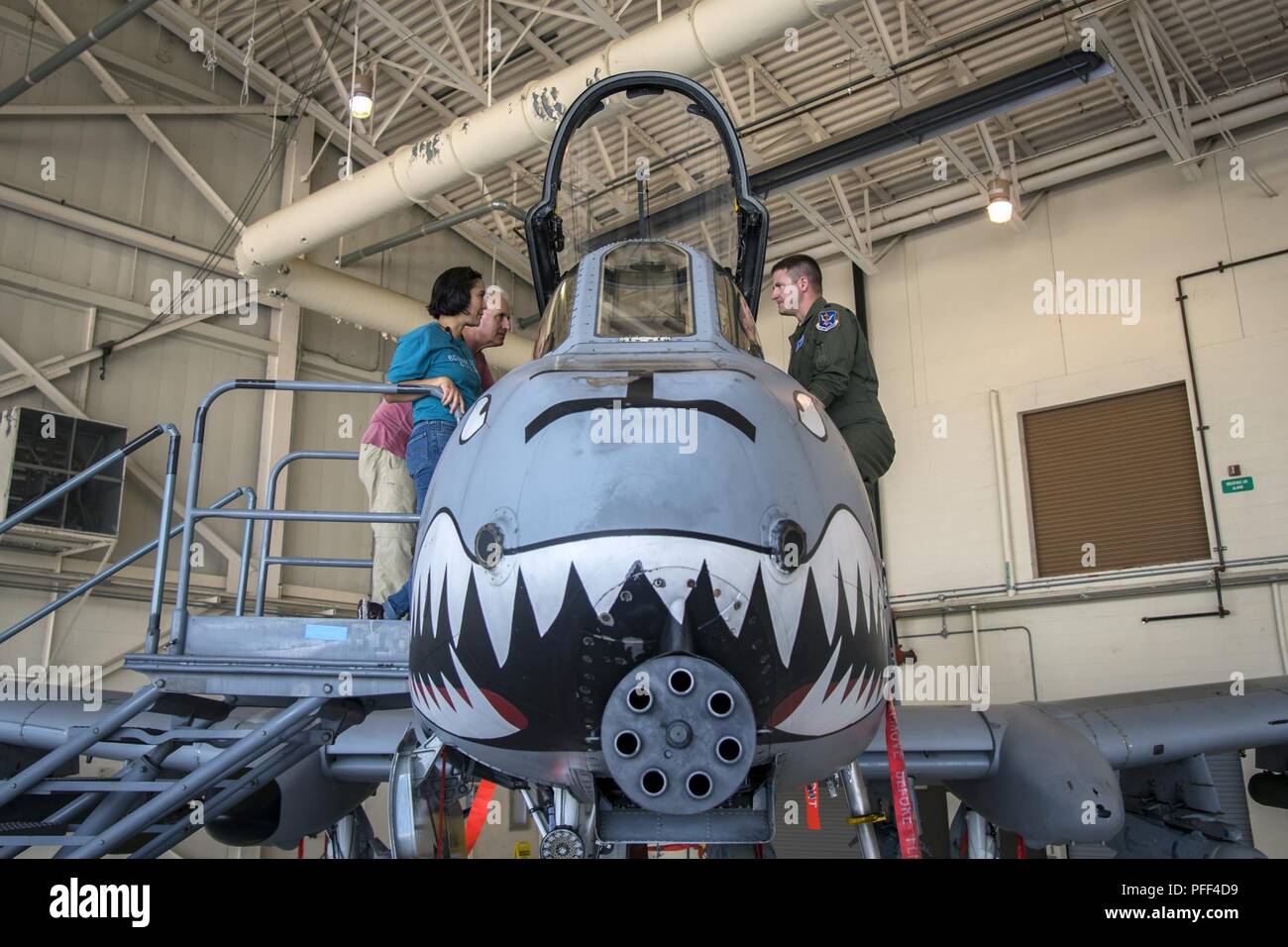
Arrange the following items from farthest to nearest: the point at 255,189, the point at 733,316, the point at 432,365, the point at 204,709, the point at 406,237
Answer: the point at 406,237 → the point at 255,189 → the point at 204,709 → the point at 432,365 → the point at 733,316

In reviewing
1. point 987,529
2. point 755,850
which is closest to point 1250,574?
point 987,529

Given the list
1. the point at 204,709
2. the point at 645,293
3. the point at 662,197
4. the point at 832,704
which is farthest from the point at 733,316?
the point at 204,709

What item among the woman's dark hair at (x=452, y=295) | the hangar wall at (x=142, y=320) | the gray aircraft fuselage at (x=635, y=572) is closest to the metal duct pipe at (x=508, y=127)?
the hangar wall at (x=142, y=320)

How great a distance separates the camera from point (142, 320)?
1411 centimetres

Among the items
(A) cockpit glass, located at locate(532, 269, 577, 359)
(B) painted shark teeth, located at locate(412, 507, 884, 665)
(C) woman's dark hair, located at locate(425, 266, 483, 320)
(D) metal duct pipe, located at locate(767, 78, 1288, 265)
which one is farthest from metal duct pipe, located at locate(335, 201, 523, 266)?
(B) painted shark teeth, located at locate(412, 507, 884, 665)

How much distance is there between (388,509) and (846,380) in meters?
2.93

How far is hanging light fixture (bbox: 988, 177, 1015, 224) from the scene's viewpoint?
13797mm

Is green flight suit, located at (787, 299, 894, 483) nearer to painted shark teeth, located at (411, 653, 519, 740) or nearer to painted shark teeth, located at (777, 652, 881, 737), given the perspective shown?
painted shark teeth, located at (777, 652, 881, 737)

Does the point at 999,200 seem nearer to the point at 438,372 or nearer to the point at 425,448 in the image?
the point at 438,372

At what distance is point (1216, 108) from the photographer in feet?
44.9

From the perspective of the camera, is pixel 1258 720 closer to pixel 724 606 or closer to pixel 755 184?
pixel 724 606

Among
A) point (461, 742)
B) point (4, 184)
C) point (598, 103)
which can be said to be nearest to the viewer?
point (461, 742)

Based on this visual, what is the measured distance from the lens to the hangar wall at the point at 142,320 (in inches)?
Answer: 505
